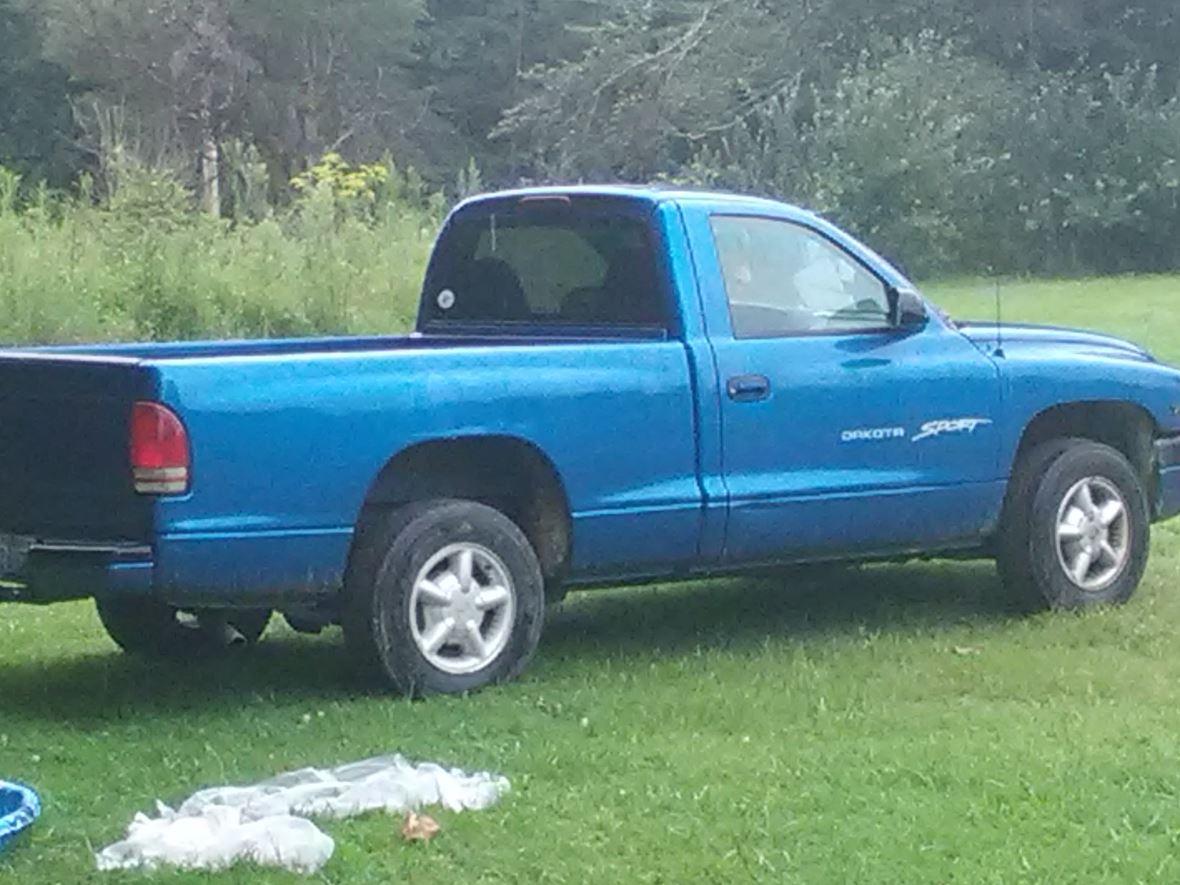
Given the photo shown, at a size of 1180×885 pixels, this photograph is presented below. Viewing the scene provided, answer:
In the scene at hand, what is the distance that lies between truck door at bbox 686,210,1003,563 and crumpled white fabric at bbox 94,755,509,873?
227 cm

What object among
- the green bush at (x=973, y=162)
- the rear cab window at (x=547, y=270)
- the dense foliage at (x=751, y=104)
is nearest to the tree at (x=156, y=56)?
the dense foliage at (x=751, y=104)

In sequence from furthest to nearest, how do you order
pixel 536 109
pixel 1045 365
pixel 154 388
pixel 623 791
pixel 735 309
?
pixel 536 109
pixel 1045 365
pixel 735 309
pixel 154 388
pixel 623 791

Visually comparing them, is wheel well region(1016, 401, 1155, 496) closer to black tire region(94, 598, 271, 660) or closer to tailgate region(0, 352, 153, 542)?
black tire region(94, 598, 271, 660)

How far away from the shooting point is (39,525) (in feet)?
22.9

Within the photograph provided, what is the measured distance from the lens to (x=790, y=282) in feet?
27.2

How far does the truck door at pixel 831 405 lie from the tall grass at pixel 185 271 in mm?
8421

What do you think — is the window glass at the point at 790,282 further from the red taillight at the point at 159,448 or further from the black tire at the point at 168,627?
the red taillight at the point at 159,448

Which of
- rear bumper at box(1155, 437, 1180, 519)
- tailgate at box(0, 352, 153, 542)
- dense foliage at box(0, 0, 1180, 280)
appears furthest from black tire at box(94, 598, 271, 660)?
dense foliage at box(0, 0, 1180, 280)

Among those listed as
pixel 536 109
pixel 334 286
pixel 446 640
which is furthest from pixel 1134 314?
pixel 446 640

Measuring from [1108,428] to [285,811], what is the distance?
4.92m

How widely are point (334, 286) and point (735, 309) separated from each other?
369 inches

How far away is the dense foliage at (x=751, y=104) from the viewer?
35.3 m

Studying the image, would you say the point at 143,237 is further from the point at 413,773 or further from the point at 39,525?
the point at 413,773

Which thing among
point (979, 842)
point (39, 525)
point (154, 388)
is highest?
point (154, 388)
